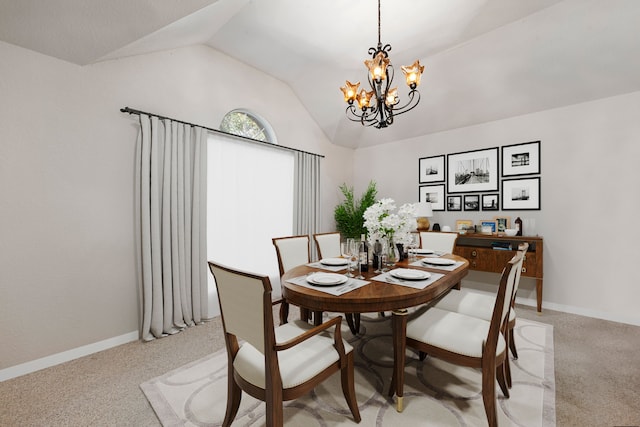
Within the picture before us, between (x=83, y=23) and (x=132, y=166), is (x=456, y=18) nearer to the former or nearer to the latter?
(x=83, y=23)

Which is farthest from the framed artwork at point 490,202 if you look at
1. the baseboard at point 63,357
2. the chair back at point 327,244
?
the baseboard at point 63,357

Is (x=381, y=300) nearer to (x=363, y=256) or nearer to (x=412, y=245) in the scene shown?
(x=363, y=256)

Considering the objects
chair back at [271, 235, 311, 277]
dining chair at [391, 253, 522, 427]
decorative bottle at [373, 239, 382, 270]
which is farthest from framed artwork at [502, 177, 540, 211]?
chair back at [271, 235, 311, 277]

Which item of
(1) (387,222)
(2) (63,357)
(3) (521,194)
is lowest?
(2) (63,357)

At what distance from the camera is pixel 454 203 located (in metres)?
4.15

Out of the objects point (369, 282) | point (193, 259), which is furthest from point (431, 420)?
point (193, 259)

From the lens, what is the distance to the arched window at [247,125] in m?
3.52

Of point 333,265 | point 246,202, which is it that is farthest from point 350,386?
point 246,202

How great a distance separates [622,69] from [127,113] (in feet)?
16.3

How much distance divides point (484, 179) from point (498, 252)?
108cm

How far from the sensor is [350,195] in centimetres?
498

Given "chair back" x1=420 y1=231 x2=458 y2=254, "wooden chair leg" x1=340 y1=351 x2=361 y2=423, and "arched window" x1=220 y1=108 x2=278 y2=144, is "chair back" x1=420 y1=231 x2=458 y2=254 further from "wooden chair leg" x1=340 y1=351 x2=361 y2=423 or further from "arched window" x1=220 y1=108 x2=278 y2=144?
"arched window" x1=220 y1=108 x2=278 y2=144

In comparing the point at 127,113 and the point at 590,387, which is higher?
the point at 127,113

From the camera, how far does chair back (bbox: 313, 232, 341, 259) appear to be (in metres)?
2.92
